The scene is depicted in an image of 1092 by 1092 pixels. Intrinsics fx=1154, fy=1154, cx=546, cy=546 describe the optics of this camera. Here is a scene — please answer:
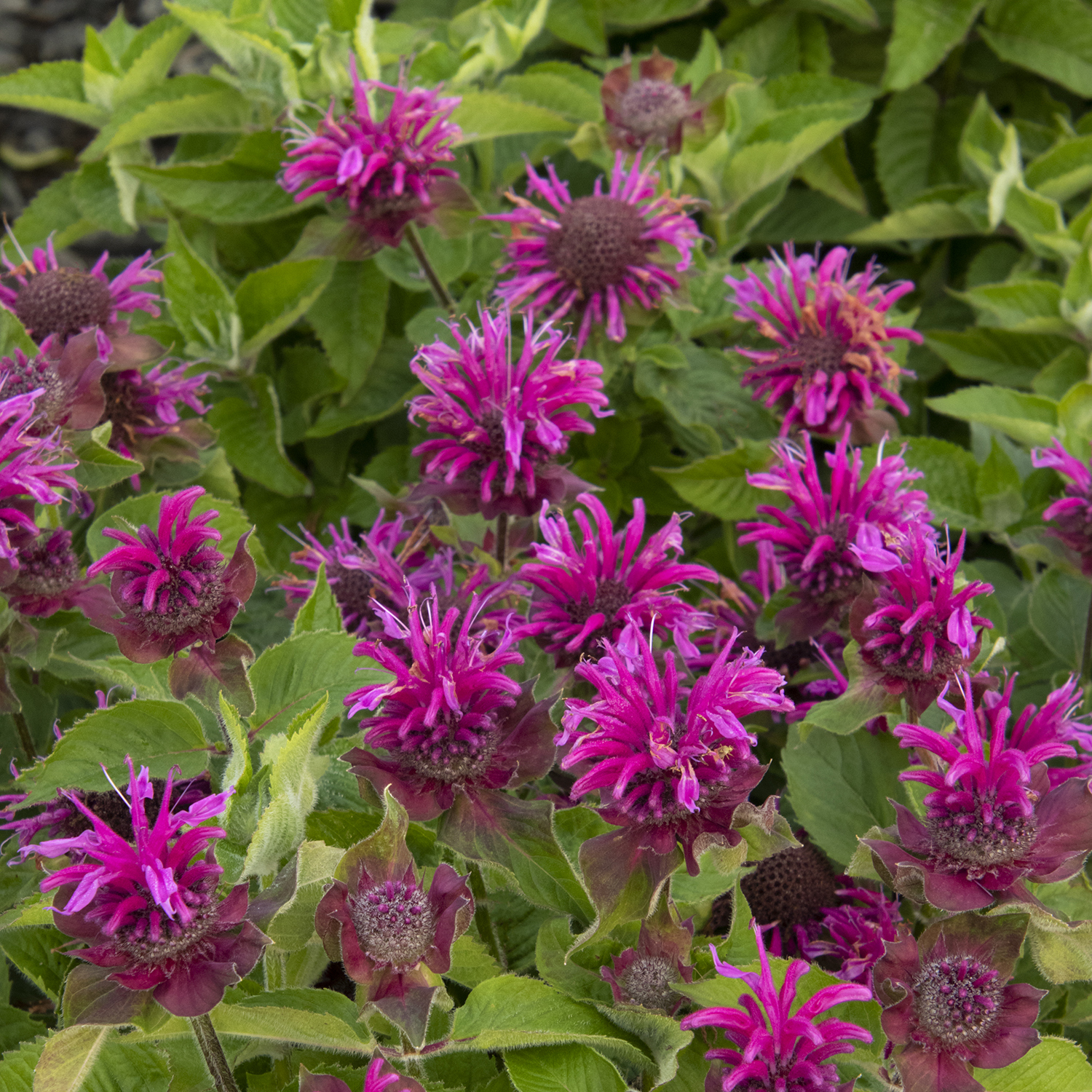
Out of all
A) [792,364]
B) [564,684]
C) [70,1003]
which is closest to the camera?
[70,1003]

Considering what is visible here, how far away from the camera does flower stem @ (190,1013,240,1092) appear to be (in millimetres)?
592

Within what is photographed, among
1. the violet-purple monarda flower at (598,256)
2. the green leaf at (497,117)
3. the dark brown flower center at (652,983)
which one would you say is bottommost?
the dark brown flower center at (652,983)

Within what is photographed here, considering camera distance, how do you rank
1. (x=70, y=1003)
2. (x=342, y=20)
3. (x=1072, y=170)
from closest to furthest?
(x=70, y=1003), (x=342, y=20), (x=1072, y=170)

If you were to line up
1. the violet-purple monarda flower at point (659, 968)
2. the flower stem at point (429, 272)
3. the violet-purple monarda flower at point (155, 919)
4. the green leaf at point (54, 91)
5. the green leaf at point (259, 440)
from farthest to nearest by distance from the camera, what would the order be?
the green leaf at point (54, 91), the green leaf at point (259, 440), the flower stem at point (429, 272), the violet-purple monarda flower at point (659, 968), the violet-purple monarda flower at point (155, 919)

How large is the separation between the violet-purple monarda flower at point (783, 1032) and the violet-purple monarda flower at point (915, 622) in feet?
0.71

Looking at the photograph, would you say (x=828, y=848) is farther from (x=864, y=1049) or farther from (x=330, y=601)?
(x=330, y=601)

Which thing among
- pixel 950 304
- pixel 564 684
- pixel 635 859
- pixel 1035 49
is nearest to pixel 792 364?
pixel 564 684

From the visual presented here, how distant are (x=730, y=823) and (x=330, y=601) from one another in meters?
0.33

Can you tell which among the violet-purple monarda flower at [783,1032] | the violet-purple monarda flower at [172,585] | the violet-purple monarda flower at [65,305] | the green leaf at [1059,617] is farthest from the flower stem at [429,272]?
the violet-purple monarda flower at [783,1032]

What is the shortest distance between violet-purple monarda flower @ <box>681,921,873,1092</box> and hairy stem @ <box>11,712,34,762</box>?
55 cm

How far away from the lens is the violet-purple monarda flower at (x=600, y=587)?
742 mm

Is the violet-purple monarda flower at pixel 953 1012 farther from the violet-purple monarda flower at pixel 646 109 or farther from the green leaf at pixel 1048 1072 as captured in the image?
the violet-purple monarda flower at pixel 646 109

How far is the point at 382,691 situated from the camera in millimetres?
634

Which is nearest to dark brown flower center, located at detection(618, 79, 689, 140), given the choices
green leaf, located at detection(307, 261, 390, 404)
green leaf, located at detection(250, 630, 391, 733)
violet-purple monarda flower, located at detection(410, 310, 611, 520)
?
green leaf, located at detection(307, 261, 390, 404)
